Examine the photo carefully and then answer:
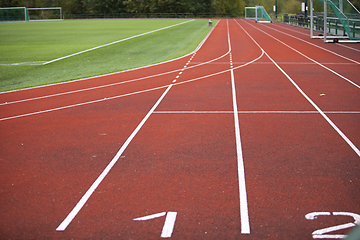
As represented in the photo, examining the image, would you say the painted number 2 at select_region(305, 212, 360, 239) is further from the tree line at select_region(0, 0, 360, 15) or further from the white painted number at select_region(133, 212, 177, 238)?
the tree line at select_region(0, 0, 360, 15)

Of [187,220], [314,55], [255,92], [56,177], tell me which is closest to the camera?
[187,220]

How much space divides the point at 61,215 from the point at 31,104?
6.72 meters

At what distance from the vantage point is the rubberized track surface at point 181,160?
4.55 metres

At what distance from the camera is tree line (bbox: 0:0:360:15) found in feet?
297

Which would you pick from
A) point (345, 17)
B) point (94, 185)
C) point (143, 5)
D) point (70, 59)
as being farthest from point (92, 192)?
point (143, 5)

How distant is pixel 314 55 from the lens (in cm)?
1970

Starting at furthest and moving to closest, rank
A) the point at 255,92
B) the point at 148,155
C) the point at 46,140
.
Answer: the point at 255,92
the point at 46,140
the point at 148,155

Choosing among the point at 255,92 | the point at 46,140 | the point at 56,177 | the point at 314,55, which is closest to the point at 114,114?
the point at 46,140

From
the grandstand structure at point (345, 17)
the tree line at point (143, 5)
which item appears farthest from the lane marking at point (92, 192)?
the tree line at point (143, 5)

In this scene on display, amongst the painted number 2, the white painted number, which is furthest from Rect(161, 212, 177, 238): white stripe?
the painted number 2

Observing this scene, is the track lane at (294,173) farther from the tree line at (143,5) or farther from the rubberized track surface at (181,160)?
the tree line at (143,5)

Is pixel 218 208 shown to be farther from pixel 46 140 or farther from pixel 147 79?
pixel 147 79

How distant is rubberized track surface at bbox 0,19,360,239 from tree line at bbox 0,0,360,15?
79.2m

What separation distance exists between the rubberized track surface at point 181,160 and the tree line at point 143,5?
260 ft
